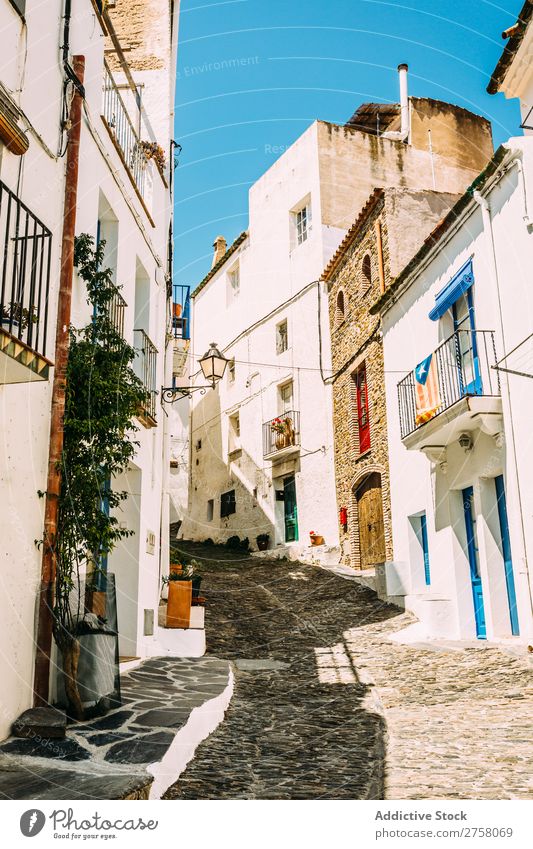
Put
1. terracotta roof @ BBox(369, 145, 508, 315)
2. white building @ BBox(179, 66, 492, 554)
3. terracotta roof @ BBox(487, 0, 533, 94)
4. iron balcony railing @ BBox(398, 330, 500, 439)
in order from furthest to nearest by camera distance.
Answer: white building @ BBox(179, 66, 492, 554) < iron balcony railing @ BBox(398, 330, 500, 439) < terracotta roof @ BBox(369, 145, 508, 315) < terracotta roof @ BBox(487, 0, 533, 94)

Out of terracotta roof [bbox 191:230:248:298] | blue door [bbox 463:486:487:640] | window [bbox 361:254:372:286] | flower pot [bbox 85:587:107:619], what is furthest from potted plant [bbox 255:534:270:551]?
flower pot [bbox 85:587:107:619]

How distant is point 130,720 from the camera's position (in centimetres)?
521

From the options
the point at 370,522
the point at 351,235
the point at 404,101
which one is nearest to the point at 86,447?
the point at 370,522

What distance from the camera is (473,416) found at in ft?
31.2

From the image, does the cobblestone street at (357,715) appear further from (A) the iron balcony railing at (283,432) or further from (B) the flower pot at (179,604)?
(A) the iron balcony railing at (283,432)

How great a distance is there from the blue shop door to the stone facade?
254cm

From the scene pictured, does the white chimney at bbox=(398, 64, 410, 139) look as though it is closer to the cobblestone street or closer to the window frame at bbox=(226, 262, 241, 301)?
the window frame at bbox=(226, 262, 241, 301)

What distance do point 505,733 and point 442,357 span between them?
656cm

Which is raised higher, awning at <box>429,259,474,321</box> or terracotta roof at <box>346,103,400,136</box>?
terracotta roof at <box>346,103,400,136</box>

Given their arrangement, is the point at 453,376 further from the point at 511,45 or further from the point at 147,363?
the point at 147,363

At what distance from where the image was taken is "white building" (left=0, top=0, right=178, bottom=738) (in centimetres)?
466

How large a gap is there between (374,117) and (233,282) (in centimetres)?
699
